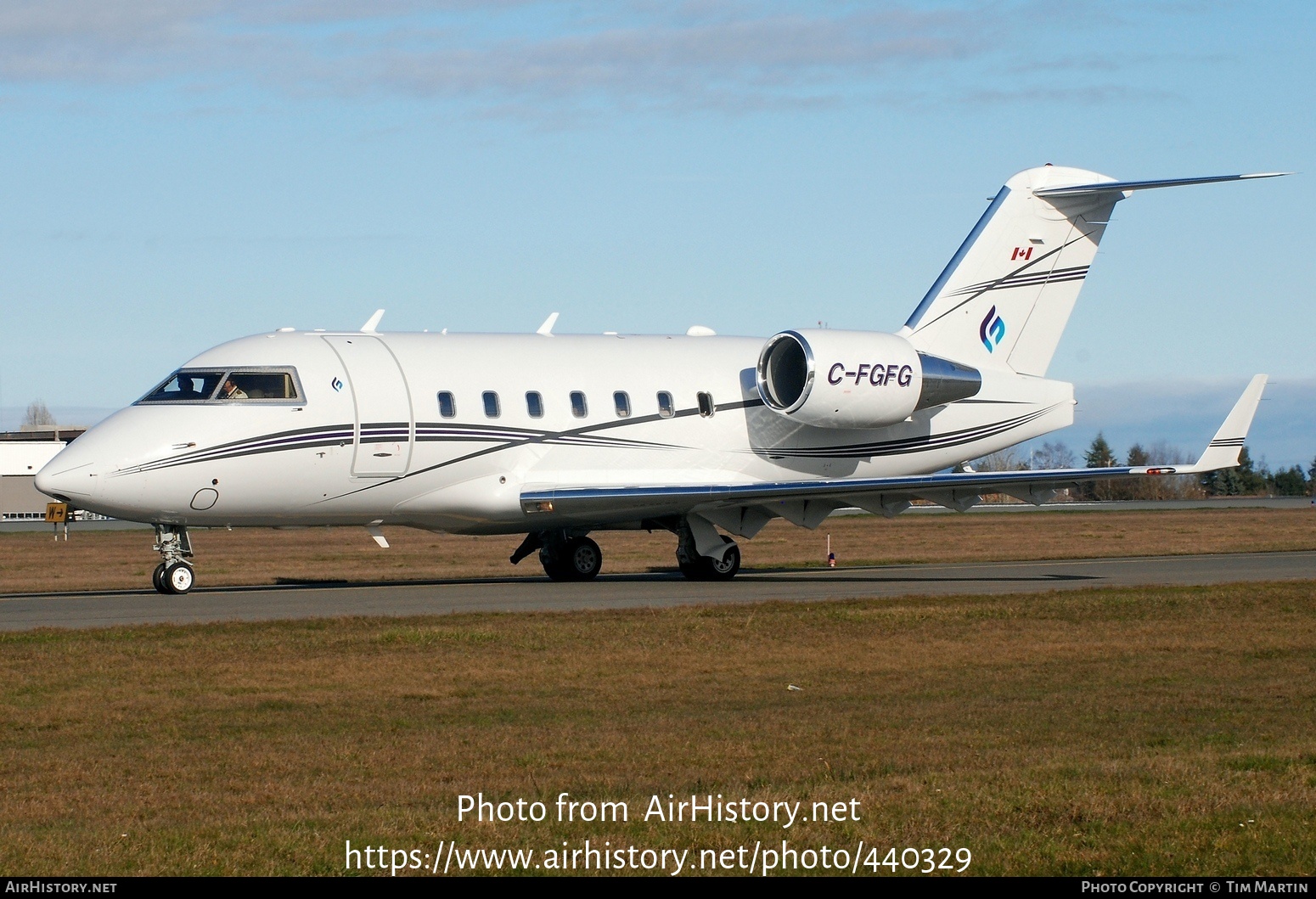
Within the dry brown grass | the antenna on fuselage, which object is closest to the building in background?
the dry brown grass

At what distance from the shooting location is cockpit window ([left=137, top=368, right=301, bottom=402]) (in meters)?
22.7

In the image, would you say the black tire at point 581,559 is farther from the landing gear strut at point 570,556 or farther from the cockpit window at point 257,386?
the cockpit window at point 257,386

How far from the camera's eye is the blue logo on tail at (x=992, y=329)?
2878 centimetres

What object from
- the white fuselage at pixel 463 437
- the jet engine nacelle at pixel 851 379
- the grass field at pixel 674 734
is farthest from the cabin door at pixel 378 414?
the jet engine nacelle at pixel 851 379

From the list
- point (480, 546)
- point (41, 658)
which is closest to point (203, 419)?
point (41, 658)

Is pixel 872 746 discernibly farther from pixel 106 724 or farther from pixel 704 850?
pixel 106 724

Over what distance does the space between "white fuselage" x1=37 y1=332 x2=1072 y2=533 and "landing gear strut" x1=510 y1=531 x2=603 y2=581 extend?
3.41 ft

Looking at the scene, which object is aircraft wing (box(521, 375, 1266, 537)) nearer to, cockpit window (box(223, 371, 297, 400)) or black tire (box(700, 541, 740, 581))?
A: black tire (box(700, 541, 740, 581))

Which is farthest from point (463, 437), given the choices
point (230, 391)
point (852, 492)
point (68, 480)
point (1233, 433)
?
point (1233, 433)

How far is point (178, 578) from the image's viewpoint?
22609mm

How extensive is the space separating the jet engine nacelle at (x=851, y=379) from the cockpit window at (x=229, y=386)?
336 inches

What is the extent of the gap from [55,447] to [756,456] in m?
67.1

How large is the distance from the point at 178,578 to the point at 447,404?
A: 196 inches

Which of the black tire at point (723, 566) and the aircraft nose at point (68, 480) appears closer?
the aircraft nose at point (68, 480)
